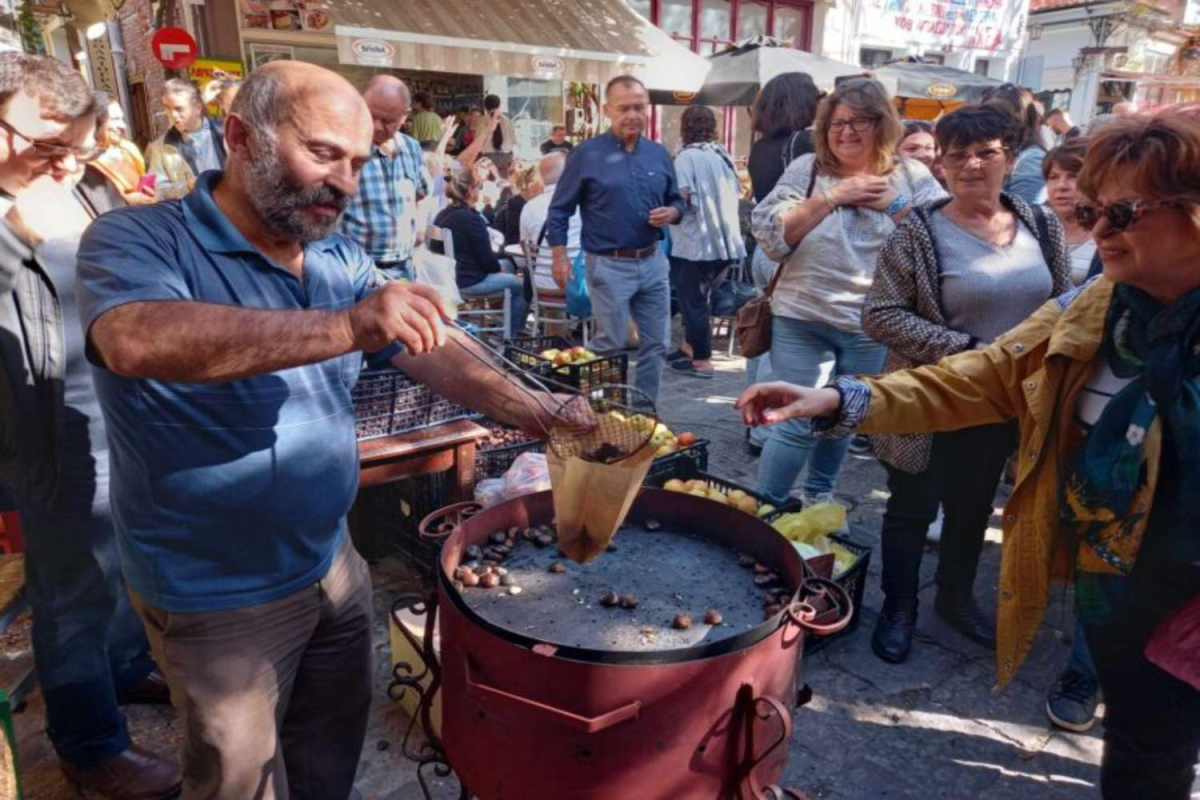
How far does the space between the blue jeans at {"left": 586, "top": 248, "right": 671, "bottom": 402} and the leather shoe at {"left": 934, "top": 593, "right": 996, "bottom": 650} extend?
99.9 inches

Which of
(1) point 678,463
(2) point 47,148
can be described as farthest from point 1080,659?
(2) point 47,148

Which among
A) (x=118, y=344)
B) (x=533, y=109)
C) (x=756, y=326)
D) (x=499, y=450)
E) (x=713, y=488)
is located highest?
(x=533, y=109)

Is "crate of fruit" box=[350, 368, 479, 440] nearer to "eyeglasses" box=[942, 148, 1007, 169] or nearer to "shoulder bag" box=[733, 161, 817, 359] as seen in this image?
"shoulder bag" box=[733, 161, 817, 359]

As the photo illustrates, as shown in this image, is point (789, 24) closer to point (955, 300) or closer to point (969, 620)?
point (955, 300)

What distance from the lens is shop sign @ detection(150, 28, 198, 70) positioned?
8.55 m

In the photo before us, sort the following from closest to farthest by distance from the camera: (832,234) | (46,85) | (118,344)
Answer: (118,344) < (46,85) < (832,234)

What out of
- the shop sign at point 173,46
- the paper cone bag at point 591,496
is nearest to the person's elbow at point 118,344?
the paper cone bag at point 591,496

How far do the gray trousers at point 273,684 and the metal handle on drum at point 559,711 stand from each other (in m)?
0.47

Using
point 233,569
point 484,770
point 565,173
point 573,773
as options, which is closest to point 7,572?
point 233,569

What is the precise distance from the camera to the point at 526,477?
3.59 meters

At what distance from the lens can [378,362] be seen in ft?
7.34

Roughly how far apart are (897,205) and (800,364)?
0.84 metres

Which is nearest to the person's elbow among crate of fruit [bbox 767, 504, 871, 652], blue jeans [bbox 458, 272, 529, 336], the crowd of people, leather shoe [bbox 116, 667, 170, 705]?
the crowd of people

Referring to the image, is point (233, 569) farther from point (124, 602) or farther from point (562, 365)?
point (562, 365)
